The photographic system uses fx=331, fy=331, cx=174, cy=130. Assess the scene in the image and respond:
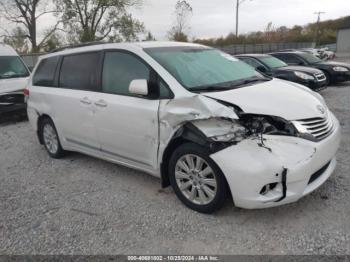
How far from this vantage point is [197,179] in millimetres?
3324

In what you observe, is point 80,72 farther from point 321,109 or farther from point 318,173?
point 318,173

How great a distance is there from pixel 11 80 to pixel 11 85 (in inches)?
11.3

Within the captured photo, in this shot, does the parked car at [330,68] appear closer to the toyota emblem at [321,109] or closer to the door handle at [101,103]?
the toyota emblem at [321,109]

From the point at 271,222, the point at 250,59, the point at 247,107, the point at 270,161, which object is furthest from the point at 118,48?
the point at 250,59

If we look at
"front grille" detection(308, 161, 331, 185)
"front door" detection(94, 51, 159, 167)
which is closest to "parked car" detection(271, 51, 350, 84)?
"front grille" detection(308, 161, 331, 185)

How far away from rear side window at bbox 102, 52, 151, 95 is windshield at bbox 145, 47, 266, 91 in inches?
8.1

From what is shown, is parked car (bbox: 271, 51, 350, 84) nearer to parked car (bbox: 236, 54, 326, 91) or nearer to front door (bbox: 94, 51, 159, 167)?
parked car (bbox: 236, 54, 326, 91)


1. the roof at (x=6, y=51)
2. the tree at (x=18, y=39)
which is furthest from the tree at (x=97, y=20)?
the roof at (x=6, y=51)

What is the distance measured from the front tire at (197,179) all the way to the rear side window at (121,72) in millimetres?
984

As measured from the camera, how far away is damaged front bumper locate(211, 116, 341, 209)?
288 centimetres

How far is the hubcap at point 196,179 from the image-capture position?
3244mm

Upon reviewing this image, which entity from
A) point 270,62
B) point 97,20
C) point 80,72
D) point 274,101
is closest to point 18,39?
point 97,20

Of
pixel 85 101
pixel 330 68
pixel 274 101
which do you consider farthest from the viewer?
pixel 330 68

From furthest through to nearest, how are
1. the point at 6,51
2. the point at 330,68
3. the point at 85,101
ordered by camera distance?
the point at 330,68
the point at 6,51
the point at 85,101
